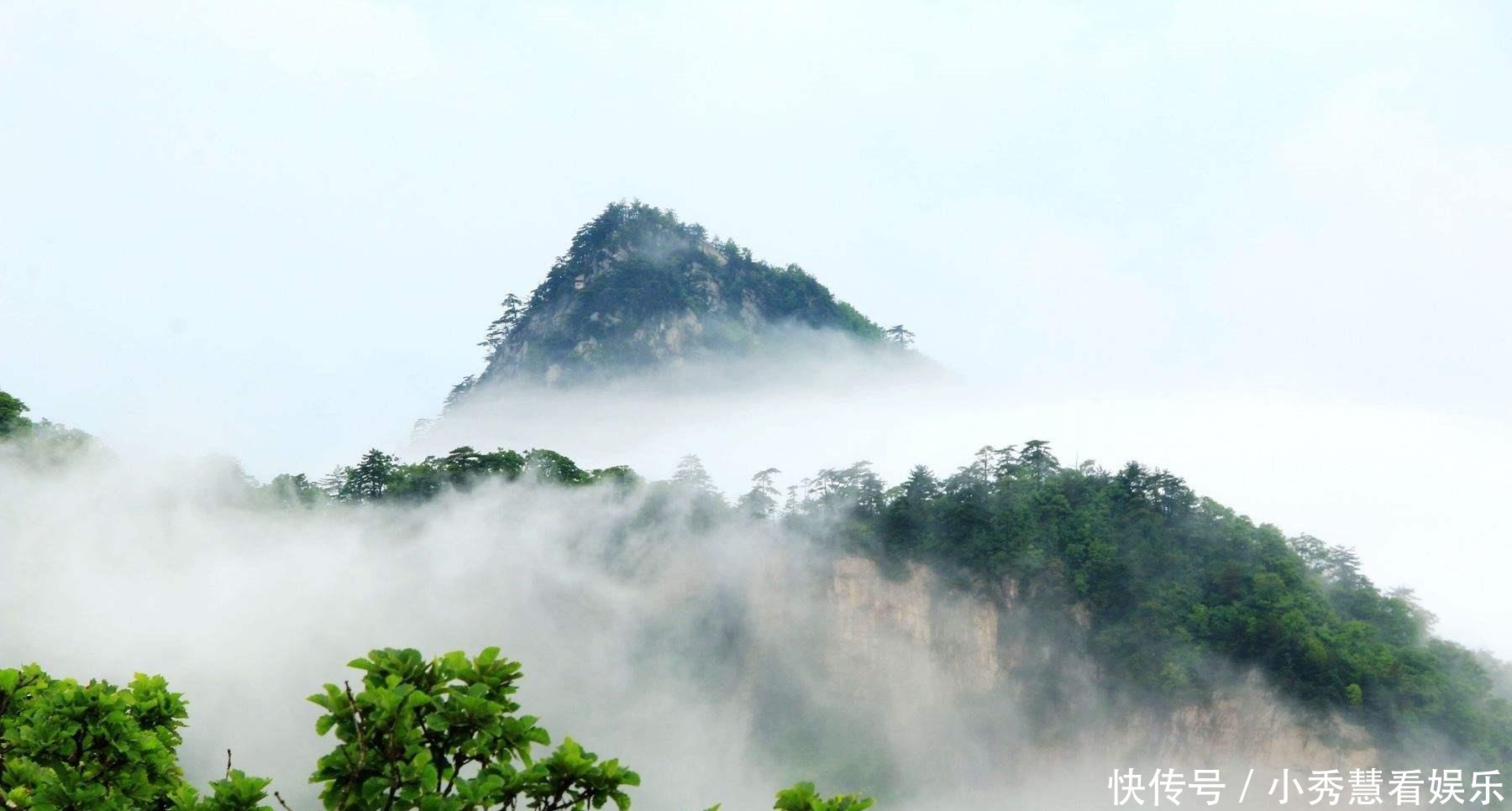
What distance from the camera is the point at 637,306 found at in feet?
330

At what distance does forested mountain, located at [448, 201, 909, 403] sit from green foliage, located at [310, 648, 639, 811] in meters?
90.9

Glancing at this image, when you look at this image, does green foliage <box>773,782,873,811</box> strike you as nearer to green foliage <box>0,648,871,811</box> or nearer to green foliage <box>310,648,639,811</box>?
green foliage <box>0,648,871,811</box>

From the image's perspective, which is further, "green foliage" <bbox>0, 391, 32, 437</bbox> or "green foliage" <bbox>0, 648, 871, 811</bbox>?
"green foliage" <bbox>0, 391, 32, 437</bbox>

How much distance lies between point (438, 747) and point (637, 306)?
93797mm

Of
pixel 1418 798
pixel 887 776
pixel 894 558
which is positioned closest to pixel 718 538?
pixel 894 558

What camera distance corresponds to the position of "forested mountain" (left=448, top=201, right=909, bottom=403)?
99.6m

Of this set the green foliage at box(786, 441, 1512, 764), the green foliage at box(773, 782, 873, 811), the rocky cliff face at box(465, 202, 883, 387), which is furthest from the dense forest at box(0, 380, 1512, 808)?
the rocky cliff face at box(465, 202, 883, 387)

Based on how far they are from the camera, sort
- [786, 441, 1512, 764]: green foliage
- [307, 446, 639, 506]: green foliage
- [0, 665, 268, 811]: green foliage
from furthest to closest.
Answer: [307, 446, 639, 506]: green foliage
[786, 441, 1512, 764]: green foliage
[0, 665, 268, 811]: green foliage

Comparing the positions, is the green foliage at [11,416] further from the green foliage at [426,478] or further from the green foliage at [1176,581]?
the green foliage at [1176,581]

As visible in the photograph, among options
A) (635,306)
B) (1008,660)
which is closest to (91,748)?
(1008,660)

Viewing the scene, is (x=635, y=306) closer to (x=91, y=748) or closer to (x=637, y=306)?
(x=637, y=306)

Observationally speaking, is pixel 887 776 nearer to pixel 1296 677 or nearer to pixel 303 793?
pixel 1296 677

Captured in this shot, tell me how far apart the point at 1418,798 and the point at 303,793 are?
32364mm

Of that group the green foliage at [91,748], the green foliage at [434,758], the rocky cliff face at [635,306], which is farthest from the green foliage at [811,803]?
the rocky cliff face at [635,306]
